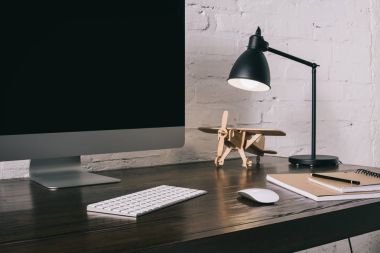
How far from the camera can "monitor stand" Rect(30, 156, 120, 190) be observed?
116 centimetres

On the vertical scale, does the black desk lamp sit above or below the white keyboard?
above

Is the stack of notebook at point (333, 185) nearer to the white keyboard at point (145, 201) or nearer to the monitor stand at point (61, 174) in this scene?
the white keyboard at point (145, 201)

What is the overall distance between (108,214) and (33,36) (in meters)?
0.44

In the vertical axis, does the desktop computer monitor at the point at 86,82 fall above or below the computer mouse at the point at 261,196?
above

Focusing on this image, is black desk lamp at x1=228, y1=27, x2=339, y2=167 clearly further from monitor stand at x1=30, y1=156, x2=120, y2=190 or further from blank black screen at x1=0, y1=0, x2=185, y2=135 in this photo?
monitor stand at x1=30, y1=156, x2=120, y2=190

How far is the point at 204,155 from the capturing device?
170 centimetres

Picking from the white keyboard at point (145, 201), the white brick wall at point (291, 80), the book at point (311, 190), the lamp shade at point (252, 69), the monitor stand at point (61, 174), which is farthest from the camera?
the white brick wall at point (291, 80)

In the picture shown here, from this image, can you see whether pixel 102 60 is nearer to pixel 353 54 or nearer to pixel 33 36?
pixel 33 36

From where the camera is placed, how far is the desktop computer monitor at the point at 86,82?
3.45ft

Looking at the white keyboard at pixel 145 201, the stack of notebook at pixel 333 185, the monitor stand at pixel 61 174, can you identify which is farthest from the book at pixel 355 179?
the monitor stand at pixel 61 174

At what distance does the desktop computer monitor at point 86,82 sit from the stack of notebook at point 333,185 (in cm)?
31

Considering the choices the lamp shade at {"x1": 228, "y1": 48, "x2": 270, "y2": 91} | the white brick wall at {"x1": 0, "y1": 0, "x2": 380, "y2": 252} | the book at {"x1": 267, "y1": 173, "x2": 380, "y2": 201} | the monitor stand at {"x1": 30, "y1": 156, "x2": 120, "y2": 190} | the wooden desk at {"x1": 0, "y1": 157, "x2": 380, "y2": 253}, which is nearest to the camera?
the wooden desk at {"x1": 0, "y1": 157, "x2": 380, "y2": 253}

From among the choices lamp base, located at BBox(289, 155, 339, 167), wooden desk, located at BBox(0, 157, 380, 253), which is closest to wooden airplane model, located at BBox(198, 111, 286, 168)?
lamp base, located at BBox(289, 155, 339, 167)

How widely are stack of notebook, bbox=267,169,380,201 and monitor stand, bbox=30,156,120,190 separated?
0.41 meters
